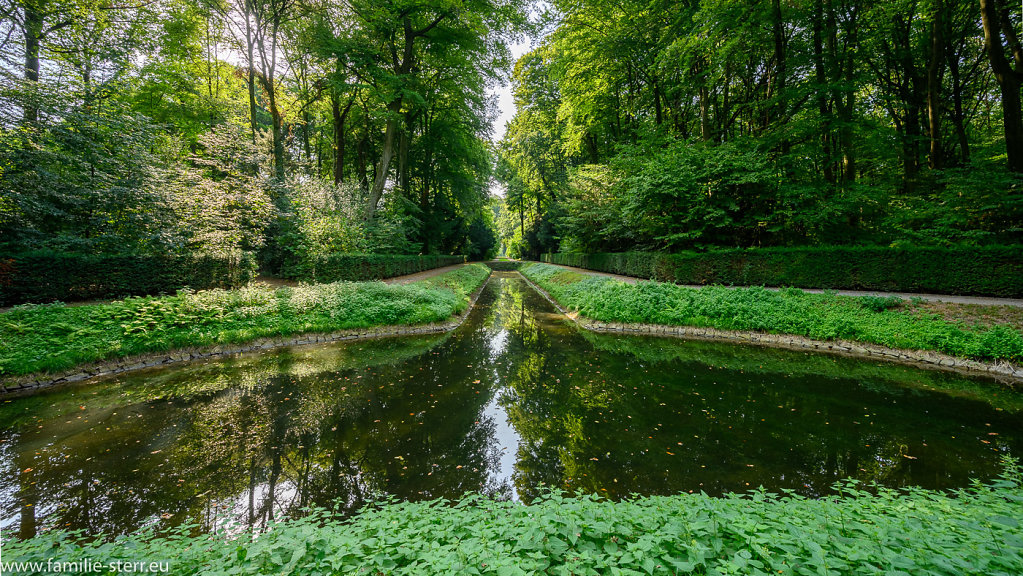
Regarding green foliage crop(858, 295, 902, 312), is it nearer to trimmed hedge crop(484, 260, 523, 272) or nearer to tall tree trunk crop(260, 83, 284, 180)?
tall tree trunk crop(260, 83, 284, 180)

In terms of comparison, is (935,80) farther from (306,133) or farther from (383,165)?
(306,133)

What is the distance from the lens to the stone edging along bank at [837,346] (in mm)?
5918

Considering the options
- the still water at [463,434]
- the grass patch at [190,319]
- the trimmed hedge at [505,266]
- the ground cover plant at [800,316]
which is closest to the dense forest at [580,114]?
the grass patch at [190,319]

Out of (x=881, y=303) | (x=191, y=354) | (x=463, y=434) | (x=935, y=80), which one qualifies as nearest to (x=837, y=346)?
(x=881, y=303)

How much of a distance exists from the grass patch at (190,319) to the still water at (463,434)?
877mm

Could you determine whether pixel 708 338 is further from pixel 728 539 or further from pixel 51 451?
pixel 51 451

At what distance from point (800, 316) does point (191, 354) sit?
13.9 meters

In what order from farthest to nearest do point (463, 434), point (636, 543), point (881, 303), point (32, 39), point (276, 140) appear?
point (276, 140)
point (32, 39)
point (881, 303)
point (463, 434)
point (636, 543)

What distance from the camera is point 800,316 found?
835 cm

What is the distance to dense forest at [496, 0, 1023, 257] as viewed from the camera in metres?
9.80

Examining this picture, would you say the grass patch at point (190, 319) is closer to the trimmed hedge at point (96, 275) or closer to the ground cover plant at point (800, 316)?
the trimmed hedge at point (96, 275)

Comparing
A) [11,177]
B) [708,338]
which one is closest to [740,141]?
[708,338]

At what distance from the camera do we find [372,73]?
1579 cm

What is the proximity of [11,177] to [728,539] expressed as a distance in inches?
616
